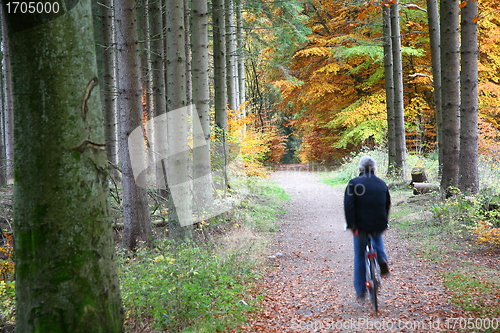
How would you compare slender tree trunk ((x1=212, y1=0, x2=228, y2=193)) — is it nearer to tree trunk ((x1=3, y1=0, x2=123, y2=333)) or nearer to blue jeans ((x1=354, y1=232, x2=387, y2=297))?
blue jeans ((x1=354, y1=232, x2=387, y2=297))

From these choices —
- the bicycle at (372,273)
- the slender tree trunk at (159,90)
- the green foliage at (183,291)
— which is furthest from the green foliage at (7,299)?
the slender tree trunk at (159,90)

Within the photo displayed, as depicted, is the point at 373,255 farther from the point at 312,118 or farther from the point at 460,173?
the point at 312,118

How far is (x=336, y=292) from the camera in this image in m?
6.41

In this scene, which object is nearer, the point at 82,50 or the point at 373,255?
the point at 82,50

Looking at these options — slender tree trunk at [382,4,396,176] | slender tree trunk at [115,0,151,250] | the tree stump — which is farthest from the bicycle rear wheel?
slender tree trunk at [382,4,396,176]

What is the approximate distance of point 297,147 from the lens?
53.0 metres

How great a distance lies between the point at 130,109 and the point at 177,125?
1.11 meters

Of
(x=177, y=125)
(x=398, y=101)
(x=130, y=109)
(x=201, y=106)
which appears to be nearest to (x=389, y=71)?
(x=398, y=101)

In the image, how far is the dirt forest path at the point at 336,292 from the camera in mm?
5000

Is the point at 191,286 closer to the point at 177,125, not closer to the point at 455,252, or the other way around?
the point at 177,125

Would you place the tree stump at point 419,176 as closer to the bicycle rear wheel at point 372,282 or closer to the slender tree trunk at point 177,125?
the slender tree trunk at point 177,125

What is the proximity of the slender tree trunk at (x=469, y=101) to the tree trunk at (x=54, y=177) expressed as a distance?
364 inches

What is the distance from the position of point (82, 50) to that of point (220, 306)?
3.98 m

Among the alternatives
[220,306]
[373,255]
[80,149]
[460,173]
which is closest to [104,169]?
[80,149]
